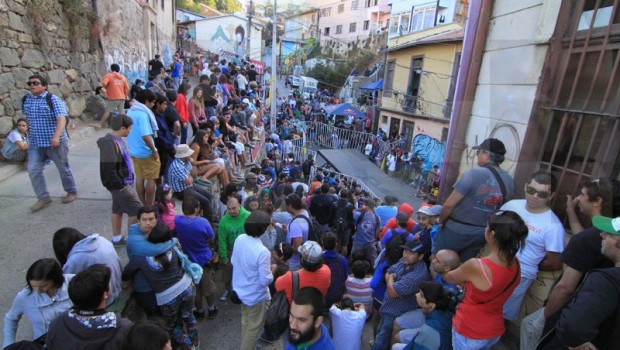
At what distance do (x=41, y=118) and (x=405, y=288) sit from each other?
4.43m

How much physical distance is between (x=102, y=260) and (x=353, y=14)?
115ft

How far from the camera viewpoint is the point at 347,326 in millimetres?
2867

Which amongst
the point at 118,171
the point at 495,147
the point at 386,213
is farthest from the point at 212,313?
the point at 495,147

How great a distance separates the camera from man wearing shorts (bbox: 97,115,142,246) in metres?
3.16

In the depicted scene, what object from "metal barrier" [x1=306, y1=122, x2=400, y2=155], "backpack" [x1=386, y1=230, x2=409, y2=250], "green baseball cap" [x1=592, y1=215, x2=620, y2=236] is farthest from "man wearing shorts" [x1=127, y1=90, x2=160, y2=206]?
"metal barrier" [x1=306, y1=122, x2=400, y2=155]

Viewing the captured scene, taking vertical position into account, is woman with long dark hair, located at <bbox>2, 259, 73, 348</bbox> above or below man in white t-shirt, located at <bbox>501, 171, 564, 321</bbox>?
below

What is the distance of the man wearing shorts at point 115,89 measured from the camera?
6934mm

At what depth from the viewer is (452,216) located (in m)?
2.88

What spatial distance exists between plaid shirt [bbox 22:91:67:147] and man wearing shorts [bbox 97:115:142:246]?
1.12 m

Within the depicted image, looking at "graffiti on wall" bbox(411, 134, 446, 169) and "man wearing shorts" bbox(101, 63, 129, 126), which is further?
"graffiti on wall" bbox(411, 134, 446, 169)

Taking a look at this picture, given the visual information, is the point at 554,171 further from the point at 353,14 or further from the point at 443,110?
the point at 353,14

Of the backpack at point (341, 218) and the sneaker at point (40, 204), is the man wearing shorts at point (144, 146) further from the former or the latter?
the backpack at point (341, 218)

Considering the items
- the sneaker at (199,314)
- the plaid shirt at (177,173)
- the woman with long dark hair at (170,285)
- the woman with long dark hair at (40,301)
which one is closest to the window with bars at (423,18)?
the plaid shirt at (177,173)

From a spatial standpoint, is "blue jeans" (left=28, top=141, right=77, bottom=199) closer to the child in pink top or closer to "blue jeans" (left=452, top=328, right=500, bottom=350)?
the child in pink top
